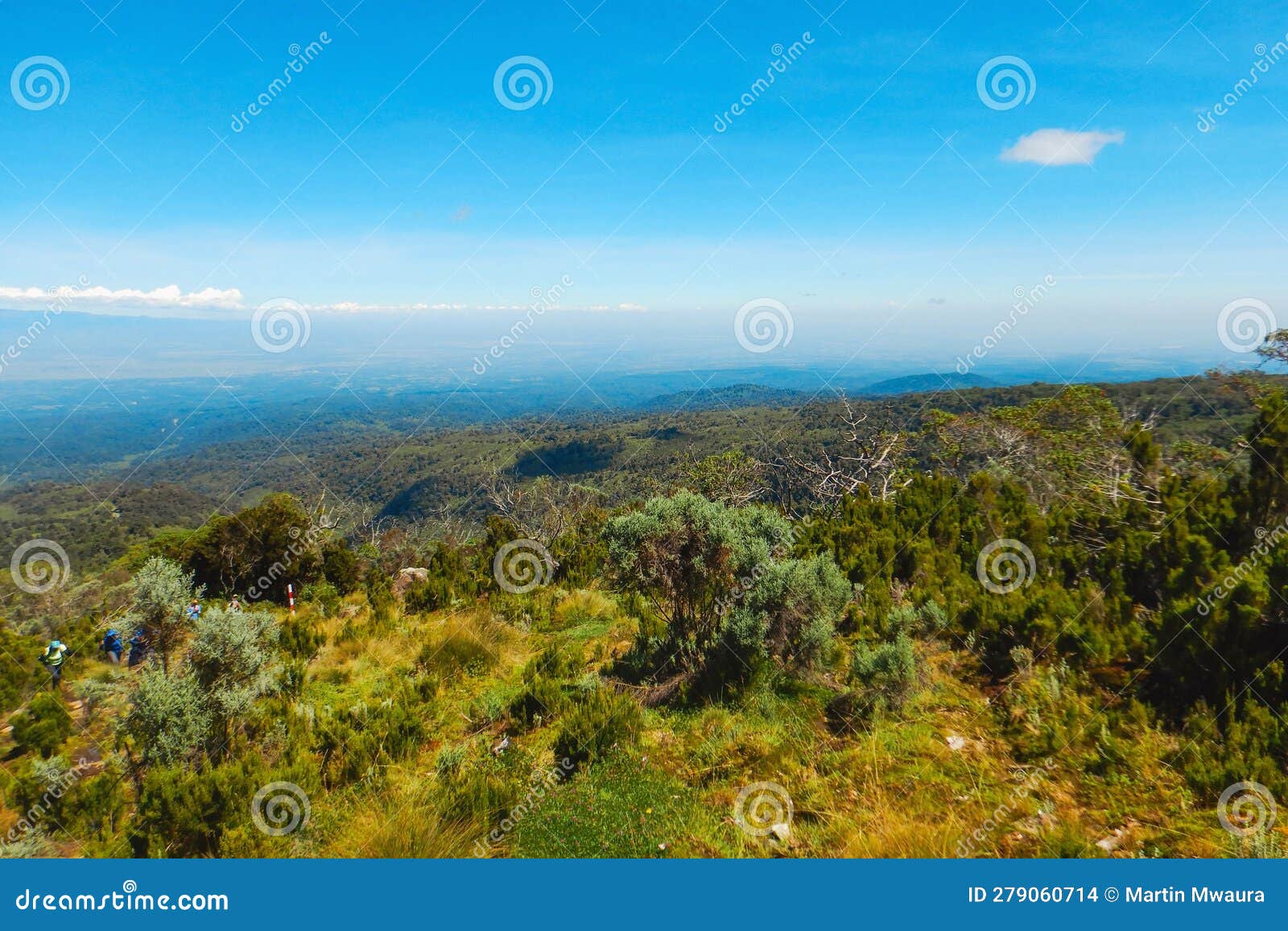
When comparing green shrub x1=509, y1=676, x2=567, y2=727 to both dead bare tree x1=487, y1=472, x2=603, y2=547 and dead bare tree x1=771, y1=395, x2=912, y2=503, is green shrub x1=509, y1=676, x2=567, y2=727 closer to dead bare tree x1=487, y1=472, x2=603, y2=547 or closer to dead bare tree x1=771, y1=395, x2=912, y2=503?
dead bare tree x1=487, y1=472, x2=603, y2=547

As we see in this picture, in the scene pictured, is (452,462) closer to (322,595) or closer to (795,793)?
(322,595)

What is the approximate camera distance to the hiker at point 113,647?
938 cm

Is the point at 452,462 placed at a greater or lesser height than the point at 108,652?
greater

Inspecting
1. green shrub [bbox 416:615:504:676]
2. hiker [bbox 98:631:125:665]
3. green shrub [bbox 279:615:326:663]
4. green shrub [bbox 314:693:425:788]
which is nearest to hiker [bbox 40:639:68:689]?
hiker [bbox 98:631:125:665]

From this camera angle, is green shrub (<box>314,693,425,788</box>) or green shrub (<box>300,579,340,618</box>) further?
green shrub (<box>300,579,340,618</box>)

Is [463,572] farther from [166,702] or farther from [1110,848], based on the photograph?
[1110,848]

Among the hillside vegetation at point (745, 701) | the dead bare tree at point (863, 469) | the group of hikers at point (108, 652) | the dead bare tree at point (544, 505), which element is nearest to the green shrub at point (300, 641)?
the hillside vegetation at point (745, 701)

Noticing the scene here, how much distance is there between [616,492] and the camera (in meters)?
77.4

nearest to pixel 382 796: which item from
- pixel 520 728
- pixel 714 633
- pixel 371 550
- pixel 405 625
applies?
pixel 520 728

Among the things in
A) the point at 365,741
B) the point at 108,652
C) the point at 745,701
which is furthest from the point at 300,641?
the point at 745,701

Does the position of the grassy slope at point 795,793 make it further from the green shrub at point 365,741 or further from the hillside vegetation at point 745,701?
the green shrub at point 365,741

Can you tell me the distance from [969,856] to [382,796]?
15.6ft

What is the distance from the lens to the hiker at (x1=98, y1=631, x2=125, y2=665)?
938cm

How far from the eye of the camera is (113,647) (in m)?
9.46
